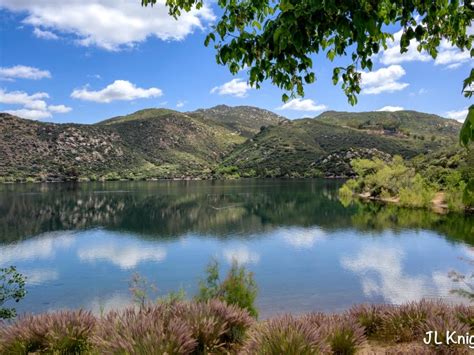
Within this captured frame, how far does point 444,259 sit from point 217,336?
3213 cm

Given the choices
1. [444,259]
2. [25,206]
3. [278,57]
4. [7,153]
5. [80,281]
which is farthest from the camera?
[7,153]

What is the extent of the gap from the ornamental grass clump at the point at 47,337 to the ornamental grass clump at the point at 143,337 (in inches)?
24.5

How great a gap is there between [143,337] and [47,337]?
8.40 feet

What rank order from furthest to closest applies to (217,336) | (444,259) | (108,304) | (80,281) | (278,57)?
(444,259) → (80,281) → (108,304) → (217,336) → (278,57)

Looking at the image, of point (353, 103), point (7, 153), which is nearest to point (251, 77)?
point (353, 103)

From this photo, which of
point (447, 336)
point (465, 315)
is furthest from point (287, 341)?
point (465, 315)

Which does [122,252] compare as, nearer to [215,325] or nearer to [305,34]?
[215,325]

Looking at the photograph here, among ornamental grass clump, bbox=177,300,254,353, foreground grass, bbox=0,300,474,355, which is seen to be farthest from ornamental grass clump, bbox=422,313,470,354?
ornamental grass clump, bbox=177,300,254,353

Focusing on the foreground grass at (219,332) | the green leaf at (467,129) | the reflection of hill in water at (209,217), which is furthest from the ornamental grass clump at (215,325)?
the reflection of hill in water at (209,217)

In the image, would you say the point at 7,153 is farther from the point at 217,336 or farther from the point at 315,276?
the point at 217,336

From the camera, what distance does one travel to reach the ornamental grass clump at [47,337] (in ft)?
23.6

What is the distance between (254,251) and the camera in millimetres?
38438

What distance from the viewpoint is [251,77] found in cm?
478

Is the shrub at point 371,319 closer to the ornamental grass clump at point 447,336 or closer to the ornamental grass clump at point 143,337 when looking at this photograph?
the ornamental grass clump at point 447,336
